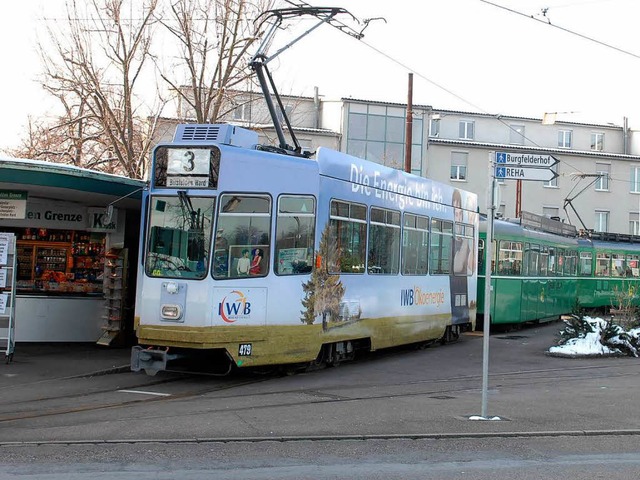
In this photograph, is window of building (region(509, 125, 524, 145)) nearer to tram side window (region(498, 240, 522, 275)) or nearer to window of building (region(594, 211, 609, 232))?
window of building (region(594, 211, 609, 232))

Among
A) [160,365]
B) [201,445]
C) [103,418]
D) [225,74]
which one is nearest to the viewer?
[201,445]

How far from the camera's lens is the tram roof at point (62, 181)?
44.4ft

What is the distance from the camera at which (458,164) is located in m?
52.9

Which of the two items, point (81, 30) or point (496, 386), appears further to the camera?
point (81, 30)

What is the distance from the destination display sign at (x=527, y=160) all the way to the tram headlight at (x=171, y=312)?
4.77 metres

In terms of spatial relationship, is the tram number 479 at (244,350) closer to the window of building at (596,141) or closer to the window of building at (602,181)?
the window of building at (602,181)

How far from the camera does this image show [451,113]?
180 feet

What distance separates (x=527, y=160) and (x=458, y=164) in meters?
44.0

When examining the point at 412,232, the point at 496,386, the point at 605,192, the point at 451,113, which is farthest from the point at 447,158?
the point at 496,386

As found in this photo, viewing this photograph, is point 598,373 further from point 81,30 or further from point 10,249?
point 81,30

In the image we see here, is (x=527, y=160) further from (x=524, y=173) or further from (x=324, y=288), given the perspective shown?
(x=324, y=288)

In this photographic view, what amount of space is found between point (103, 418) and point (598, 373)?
944 cm

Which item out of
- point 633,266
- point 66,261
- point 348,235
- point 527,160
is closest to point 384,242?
point 348,235

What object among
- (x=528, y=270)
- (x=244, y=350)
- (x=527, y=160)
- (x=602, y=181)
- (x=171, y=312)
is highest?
(x=602, y=181)
